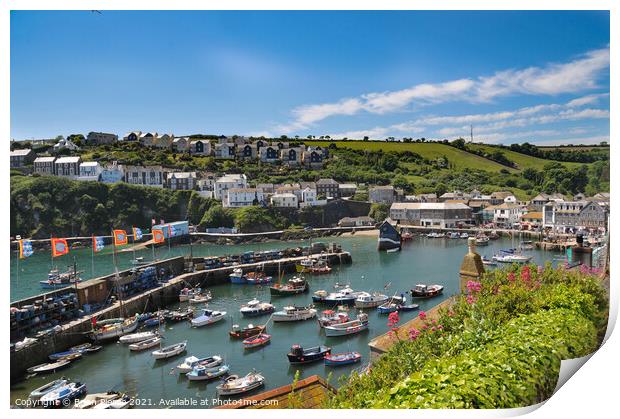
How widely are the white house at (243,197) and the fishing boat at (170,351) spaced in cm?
1202

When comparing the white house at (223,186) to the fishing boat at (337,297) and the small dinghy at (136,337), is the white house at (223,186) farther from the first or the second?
the small dinghy at (136,337)

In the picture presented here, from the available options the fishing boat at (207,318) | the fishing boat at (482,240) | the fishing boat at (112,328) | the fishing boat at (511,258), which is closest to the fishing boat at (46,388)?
the fishing boat at (112,328)

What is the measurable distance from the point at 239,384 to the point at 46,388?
2.41 m

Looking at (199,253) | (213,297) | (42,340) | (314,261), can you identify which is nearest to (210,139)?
(199,253)

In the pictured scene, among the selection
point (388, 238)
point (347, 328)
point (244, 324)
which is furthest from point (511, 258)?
point (244, 324)

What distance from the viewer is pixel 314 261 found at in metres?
14.0

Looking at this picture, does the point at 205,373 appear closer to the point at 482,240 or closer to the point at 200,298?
the point at 200,298

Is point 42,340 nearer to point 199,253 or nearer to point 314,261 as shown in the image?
point 314,261

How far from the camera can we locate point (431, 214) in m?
19.0

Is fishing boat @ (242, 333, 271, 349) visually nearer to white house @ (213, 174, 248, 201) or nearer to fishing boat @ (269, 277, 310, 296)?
fishing boat @ (269, 277, 310, 296)

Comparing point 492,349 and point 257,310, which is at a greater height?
point 492,349

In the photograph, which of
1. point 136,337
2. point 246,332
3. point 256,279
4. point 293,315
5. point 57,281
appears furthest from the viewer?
point 256,279

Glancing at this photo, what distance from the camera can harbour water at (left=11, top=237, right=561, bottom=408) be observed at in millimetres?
5957
